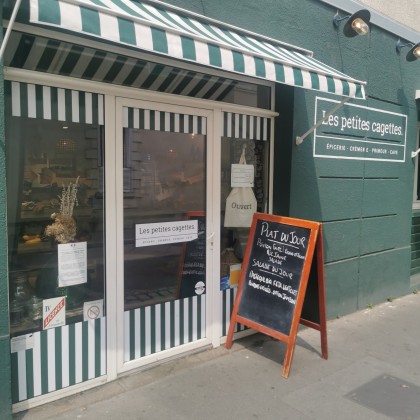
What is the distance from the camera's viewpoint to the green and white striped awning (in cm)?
221

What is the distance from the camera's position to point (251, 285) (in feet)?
13.2

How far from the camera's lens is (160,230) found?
374 cm

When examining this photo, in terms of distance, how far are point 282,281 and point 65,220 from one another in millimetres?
1906

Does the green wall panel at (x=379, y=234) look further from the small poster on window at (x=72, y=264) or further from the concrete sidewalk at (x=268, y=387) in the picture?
the small poster on window at (x=72, y=264)

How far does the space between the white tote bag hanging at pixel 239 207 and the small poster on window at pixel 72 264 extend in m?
1.51

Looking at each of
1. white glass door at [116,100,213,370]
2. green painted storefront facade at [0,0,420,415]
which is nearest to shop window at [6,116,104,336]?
white glass door at [116,100,213,370]

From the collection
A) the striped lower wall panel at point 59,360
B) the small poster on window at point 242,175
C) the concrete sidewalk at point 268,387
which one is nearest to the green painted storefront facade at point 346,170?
the small poster on window at point 242,175

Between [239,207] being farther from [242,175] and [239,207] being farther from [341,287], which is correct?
[341,287]

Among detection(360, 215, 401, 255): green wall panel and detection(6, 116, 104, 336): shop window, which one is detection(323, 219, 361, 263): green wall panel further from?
detection(6, 116, 104, 336): shop window

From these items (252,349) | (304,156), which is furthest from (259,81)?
(252,349)

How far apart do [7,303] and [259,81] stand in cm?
302

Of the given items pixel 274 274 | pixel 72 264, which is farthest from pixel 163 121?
pixel 274 274

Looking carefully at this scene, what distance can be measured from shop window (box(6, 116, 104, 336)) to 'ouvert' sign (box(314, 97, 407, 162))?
8.32 ft

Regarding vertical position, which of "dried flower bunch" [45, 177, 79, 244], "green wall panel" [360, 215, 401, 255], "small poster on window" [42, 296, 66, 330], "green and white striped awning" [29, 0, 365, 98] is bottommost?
"small poster on window" [42, 296, 66, 330]
